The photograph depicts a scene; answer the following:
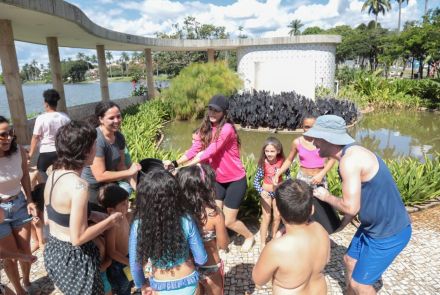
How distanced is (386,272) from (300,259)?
204 centimetres

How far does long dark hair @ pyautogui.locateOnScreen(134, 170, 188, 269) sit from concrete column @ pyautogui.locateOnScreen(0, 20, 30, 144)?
7391mm

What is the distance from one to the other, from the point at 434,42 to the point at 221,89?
1427cm

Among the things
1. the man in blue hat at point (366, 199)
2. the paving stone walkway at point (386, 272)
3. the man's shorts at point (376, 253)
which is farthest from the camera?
the paving stone walkway at point (386, 272)

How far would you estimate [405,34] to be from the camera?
2286 cm

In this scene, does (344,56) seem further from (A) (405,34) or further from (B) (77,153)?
(B) (77,153)

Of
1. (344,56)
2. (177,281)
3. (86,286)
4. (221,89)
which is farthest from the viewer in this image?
(344,56)

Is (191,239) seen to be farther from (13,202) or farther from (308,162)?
(308,162)

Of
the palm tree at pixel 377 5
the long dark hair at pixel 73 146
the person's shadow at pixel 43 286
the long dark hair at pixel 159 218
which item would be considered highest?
the palm tree at pixel 377 5

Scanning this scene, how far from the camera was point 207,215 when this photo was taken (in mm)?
2199

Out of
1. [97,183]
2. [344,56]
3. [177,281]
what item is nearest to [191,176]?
[177,281]

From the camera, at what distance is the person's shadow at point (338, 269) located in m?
3.00

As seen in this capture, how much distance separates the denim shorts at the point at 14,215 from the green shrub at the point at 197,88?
11348mm

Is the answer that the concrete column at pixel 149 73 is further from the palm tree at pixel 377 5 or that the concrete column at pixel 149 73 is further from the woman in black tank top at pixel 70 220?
the palm tree at pixel 377 5

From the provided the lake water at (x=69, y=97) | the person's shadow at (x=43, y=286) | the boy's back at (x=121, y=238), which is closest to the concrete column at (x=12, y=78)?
the lake water at (x=69, y=97)
